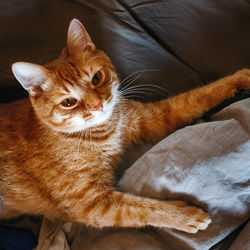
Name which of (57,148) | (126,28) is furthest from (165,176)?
(126,28)

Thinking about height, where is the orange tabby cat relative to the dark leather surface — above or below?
below

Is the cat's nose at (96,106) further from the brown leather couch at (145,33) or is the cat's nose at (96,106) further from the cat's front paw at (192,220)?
the cat's front paw at (192,220)


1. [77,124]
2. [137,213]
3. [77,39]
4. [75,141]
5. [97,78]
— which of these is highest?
[77,39]

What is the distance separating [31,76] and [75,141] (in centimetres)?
46

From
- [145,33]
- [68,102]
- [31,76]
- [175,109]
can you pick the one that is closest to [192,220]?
[175,109]

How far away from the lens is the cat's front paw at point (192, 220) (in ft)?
3.89

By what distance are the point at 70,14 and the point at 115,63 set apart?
464mm

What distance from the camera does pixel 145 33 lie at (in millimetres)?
1728

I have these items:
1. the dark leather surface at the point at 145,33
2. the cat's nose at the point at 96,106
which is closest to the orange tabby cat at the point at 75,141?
the cat's nose at the point at 96,106

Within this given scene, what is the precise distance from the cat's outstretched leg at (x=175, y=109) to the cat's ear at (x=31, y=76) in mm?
611

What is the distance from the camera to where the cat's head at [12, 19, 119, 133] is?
136 centimetres

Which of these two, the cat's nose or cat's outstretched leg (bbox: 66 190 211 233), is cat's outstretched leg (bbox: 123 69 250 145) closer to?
the cat's nose

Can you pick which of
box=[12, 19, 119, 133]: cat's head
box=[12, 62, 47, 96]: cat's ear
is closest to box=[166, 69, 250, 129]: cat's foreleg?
box=[12, 19, 119, 133]: cat's head

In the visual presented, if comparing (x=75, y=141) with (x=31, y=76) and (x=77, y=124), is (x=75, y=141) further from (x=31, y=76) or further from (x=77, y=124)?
(x=31, y=76)
